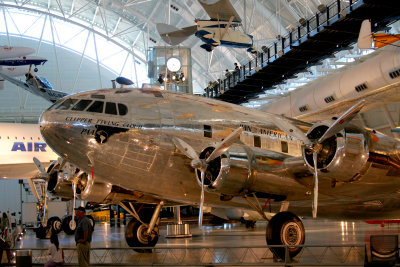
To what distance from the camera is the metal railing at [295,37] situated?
20.1 meters

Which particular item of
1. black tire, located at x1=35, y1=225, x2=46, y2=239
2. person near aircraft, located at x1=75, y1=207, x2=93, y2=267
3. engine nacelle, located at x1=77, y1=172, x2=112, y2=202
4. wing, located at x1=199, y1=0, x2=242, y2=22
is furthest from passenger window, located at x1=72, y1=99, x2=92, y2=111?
black tire, located at x1=35, y1=225, x2=46, y2=239

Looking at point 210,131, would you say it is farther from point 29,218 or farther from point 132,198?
point 29,218

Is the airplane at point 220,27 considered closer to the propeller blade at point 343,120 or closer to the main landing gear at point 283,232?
the main landing gear at point 283,232

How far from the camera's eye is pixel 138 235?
13.5m

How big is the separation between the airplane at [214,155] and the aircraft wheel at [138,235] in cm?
288

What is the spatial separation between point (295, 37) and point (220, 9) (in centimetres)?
422

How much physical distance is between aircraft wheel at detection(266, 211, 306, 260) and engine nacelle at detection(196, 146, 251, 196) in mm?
1254

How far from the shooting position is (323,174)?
9.34 m

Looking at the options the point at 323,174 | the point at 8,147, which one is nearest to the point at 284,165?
the point at 323,174

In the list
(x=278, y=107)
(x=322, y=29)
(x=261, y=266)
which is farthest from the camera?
(x=278, y=107)

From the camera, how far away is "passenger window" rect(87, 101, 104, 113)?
10309 millimetres

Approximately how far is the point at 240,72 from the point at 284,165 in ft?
68.2

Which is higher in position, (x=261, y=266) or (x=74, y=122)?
(x=74, y=122)

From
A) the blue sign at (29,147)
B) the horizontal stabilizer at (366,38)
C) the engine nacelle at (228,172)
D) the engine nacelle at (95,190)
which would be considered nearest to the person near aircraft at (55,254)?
the engine nacelle at (95,190)
